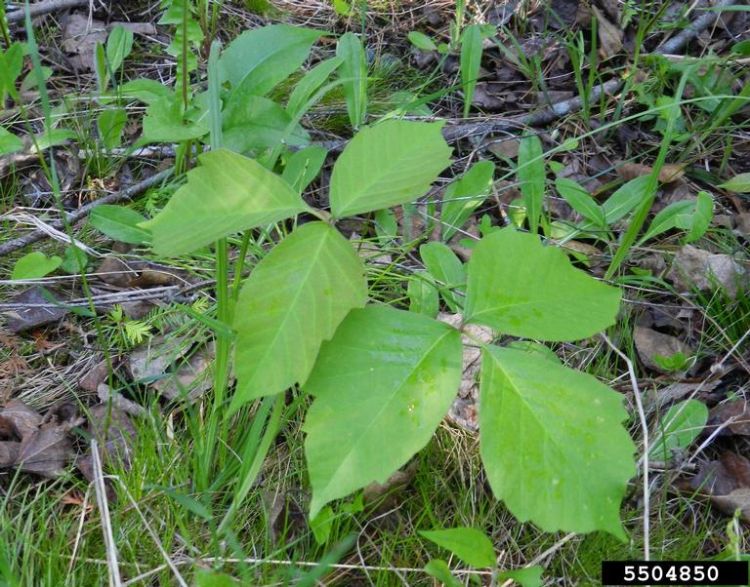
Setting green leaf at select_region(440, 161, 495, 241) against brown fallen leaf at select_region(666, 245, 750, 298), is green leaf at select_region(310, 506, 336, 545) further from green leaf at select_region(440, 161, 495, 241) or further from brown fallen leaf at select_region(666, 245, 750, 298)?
brown fallen leaf at select_region(666, 245, 750, 298)

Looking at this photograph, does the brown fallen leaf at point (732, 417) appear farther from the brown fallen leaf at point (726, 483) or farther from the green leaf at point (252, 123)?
the green leaf at point (252, 123)

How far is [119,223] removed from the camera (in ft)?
6.37

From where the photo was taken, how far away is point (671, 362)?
172 centimetres

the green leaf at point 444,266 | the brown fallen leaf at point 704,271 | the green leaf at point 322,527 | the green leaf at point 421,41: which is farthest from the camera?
the green leaf at point 421,41

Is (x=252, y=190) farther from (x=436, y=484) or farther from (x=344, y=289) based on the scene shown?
(x=436, y=484)

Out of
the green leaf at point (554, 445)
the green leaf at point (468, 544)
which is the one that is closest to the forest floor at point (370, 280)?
the green leaf at point (468, 544)

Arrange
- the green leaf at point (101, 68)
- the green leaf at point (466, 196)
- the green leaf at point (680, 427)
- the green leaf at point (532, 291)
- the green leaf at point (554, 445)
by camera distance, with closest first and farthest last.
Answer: the green leaf at point (554, 445), the green leaf at point (532, 291), the green leaf at point (680, 427), the green leaf at point (466, 196), the green leaf at point (101, 68)

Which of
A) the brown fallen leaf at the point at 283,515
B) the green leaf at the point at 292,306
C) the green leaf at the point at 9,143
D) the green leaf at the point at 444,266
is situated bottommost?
the brown fallen leaf at the point at 283,515

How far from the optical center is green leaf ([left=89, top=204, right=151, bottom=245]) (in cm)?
192

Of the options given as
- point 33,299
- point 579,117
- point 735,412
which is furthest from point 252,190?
point 579,117

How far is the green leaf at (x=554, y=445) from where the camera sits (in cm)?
109

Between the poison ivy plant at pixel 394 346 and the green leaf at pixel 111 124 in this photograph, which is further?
the green leaf at pixel 111 124

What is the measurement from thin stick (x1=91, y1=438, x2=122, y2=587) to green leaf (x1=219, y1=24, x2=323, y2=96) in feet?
3.45

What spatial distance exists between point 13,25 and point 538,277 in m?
2.48
